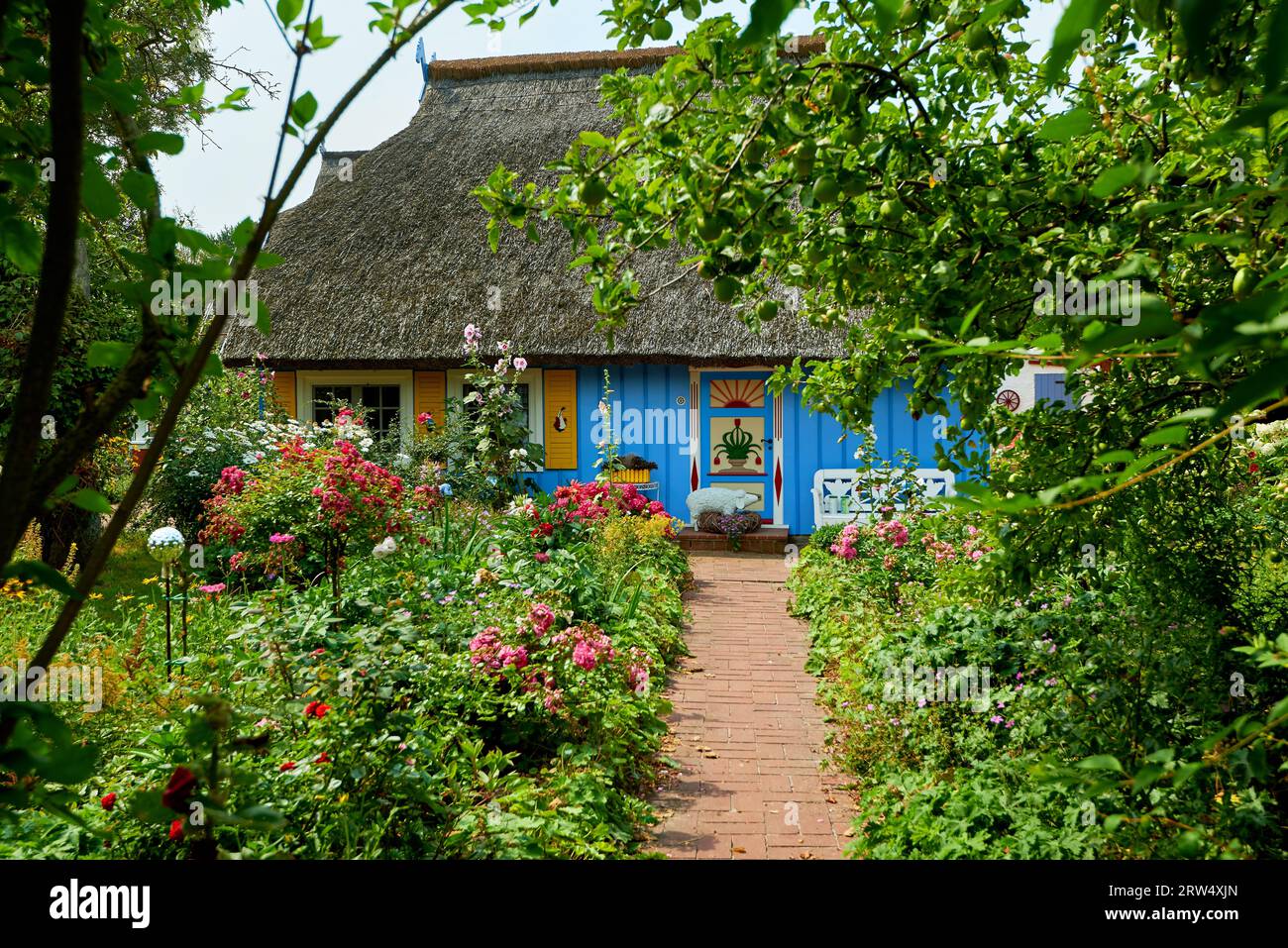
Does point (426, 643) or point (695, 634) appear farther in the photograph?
point (695, 634)

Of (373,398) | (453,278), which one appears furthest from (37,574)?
(373,398)

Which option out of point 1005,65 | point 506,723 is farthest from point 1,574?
point 506,723

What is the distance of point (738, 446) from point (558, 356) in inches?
110

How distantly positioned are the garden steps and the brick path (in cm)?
344

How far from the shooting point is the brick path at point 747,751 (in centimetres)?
395

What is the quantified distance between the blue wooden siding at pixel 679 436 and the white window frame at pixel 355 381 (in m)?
2.28

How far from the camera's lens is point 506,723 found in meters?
4.58

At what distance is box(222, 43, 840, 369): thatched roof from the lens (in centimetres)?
1231

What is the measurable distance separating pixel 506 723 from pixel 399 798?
124 cm

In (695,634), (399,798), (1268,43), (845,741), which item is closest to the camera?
(1268,43)

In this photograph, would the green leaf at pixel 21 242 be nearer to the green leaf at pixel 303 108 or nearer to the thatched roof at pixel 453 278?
the green leaf at pixel 303 108

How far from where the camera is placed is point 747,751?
500 cm

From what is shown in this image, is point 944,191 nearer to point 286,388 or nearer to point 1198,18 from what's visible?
point 1198,18
